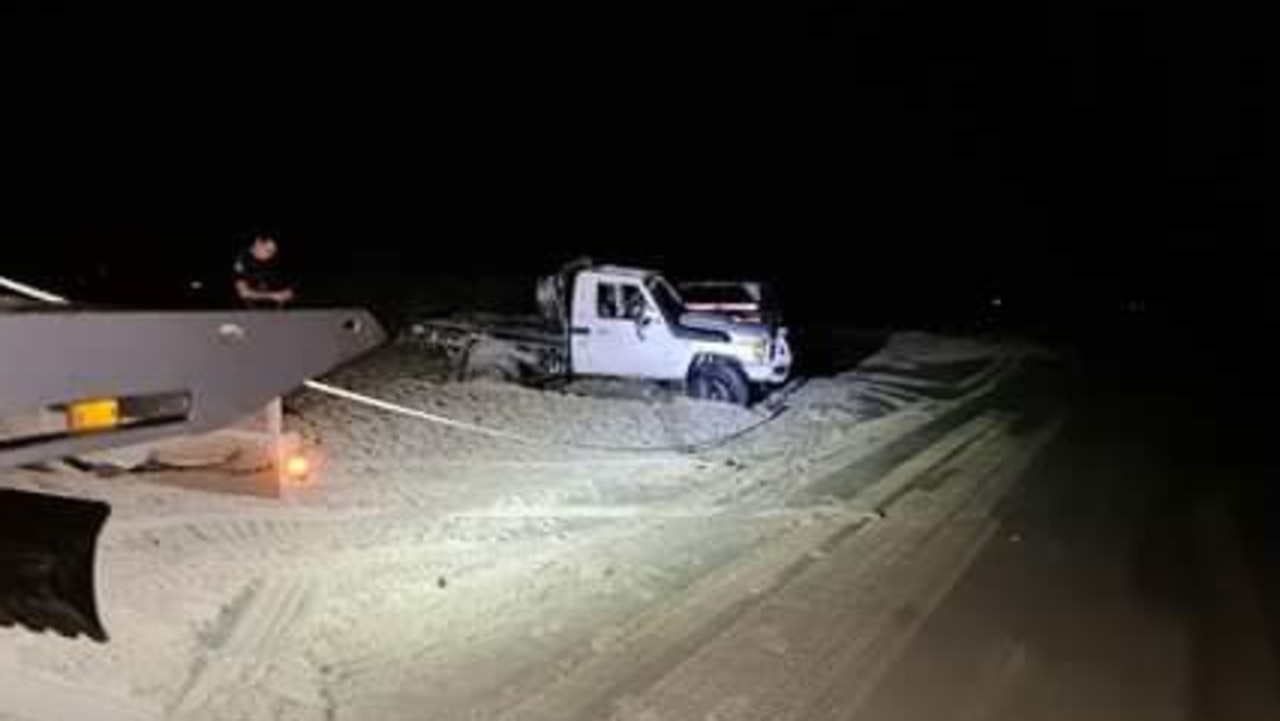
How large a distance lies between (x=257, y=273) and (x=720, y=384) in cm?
929

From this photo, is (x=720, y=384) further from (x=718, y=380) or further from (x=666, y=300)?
(x=666, y=300)

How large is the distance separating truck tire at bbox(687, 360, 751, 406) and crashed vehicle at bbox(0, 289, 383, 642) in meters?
14.4

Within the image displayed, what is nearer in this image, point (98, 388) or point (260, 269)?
point (98, 388)

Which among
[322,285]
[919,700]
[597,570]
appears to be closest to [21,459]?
[919,700]

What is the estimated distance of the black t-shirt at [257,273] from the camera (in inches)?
457

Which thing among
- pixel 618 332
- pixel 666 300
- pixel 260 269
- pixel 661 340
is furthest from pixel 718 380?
pixel 260 269

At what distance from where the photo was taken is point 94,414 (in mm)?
4449

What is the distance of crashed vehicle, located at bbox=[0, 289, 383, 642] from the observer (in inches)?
165

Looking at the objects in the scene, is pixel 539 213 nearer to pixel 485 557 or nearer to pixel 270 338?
pixel 485 557

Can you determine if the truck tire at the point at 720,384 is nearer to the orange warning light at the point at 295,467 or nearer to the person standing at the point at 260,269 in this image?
the person standing at the point at 260,269

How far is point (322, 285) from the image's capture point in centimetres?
3506

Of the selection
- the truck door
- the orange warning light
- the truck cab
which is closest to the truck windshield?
the truck cab

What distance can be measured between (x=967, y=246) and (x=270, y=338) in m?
70.0

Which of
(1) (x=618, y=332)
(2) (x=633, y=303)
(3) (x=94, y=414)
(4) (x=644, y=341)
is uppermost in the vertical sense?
(3) (x=94, y=414)
